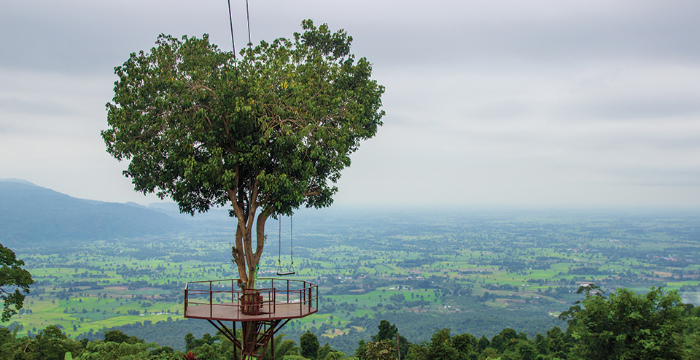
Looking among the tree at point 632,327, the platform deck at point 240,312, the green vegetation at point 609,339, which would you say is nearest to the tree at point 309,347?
the green vegetation at point 609,339

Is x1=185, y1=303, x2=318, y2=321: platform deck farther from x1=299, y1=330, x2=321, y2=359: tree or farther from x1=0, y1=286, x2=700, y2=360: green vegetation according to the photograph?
A: x1=299, y1=330, x2=321, y2=359: tree

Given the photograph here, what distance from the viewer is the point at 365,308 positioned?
18838cm

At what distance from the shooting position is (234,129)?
17.1 meters

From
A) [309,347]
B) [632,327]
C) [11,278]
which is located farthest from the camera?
[309,347]

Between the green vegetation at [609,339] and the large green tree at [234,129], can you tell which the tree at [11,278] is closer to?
the green vegetation at [609,339]

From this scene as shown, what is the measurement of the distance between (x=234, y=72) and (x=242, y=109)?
2084mm

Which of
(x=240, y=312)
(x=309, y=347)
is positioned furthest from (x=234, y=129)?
(x=309, y=347)

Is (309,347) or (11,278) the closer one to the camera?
(11,278)

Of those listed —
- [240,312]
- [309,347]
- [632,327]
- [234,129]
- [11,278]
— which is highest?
[234,129]

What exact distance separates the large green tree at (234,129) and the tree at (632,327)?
45.5 ft

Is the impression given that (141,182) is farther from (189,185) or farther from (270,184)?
(270,184)

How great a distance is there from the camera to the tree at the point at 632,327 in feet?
66.0

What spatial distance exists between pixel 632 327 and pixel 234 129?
19526mm

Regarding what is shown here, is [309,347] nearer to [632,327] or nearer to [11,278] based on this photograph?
[11,278]
